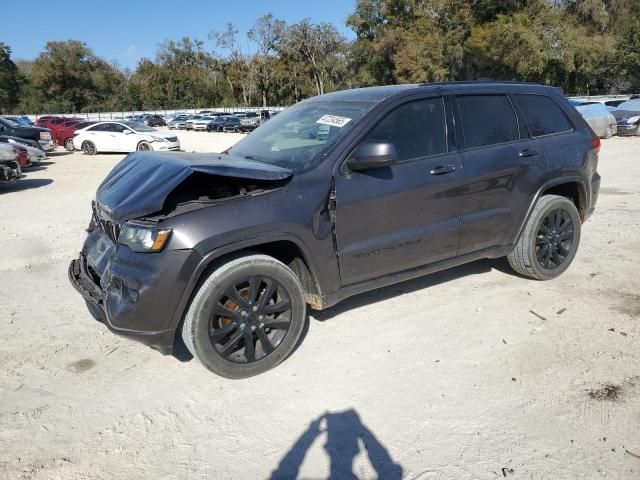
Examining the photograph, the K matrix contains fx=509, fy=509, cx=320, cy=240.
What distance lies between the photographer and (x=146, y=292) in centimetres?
299

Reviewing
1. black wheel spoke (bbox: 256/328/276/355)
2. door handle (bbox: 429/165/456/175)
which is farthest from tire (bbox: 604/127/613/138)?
black wheel spoke (bbox: 256/328/276/355)

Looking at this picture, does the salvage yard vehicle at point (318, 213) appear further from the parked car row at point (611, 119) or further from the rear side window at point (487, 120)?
the parked car row at point (611, 119)

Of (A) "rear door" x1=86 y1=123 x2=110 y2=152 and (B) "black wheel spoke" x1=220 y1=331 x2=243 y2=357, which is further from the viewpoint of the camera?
(A) "rear door" x1=86 y1=123 x2=110 y2=152

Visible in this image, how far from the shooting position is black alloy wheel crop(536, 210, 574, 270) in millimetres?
4727

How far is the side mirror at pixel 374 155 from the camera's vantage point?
3369 millimetres

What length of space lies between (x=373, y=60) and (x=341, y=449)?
5873 cm

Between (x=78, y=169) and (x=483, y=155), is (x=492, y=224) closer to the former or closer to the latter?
(x=483, y=155)

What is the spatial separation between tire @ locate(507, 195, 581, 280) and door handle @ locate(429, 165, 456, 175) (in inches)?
43.9

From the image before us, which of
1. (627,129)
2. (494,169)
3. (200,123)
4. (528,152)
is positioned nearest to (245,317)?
(494,169)

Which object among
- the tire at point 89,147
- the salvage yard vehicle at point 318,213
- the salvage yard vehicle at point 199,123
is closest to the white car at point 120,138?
the tire at point 89,147

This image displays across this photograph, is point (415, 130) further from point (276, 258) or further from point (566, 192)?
point (566, 192)

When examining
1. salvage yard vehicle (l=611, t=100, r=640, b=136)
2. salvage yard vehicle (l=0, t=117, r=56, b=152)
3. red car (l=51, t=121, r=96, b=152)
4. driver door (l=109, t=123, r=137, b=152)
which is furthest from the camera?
red car (l=51, t=121, r=96, b=152)

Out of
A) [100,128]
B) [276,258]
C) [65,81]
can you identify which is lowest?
[276,258]

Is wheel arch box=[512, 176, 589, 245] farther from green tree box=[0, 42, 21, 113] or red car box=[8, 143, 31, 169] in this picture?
green tree box=[0, 42, 21, 113]
